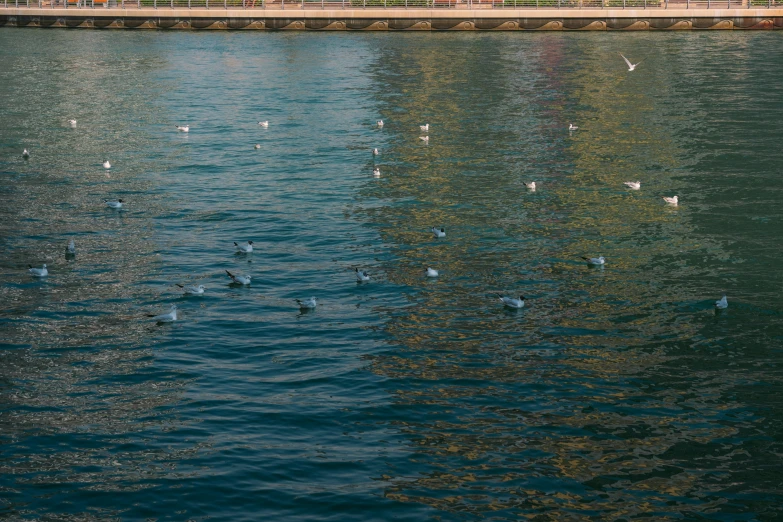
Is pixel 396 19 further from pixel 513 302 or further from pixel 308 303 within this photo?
pixel 513 302

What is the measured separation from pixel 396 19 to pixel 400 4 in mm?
2585

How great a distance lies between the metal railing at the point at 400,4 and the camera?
96.0 m

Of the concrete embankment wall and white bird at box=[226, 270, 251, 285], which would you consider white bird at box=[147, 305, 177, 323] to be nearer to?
white bird at box=[226, 270, 251, 285]

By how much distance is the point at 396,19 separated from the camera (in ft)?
318

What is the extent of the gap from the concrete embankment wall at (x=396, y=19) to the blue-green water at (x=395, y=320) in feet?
141

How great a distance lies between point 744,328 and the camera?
81.4 feet

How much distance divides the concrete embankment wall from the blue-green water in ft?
141

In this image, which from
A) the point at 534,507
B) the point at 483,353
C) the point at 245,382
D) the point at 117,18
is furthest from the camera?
the point at 117,18

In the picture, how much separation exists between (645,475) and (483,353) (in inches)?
230

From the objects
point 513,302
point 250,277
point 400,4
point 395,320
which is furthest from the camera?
point 400,4

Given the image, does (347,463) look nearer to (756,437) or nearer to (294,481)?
(294,481)

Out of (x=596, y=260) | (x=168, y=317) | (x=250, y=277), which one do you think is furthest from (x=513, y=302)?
(x=168, y=317)

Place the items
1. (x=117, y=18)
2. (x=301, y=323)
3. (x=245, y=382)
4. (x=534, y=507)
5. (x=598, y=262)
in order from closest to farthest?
(x=534, y=507), (x=245, y=382), (x=301, y=323), (x=598, y=262), (x=117, y=18)

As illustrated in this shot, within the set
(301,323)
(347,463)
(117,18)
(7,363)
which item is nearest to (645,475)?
(347,463)
